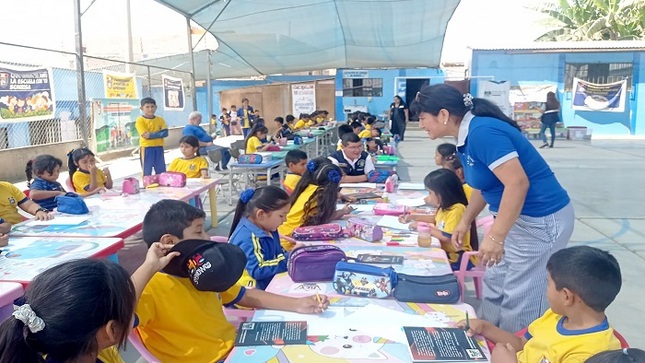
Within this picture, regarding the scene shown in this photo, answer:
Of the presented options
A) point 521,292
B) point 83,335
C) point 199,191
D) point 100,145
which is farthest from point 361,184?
point 100,145

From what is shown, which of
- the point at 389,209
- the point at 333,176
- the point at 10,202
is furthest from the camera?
the point at 10,202

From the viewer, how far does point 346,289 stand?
195 centimetres

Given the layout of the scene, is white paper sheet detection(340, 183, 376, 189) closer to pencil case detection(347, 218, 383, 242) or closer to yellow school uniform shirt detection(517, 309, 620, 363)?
pencil case detection(347, 218, 383, 242)

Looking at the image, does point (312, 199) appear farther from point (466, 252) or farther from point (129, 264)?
point (129, 264)

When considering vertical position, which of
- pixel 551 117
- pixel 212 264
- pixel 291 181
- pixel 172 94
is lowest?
pixel 291 181

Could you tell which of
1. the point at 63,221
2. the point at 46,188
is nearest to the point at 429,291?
the point at 63,221

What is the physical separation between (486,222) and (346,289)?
165 centimetres

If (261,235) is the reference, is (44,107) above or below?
above

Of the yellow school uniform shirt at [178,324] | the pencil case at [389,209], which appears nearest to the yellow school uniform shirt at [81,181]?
the pencil case at [389,209]

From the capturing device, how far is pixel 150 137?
24.0 feet

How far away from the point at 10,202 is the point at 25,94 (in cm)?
489

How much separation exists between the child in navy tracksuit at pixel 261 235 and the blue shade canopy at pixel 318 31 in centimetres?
717

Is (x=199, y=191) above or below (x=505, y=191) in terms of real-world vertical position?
below

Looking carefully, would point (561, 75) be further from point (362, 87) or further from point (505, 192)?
point (505, 192)
